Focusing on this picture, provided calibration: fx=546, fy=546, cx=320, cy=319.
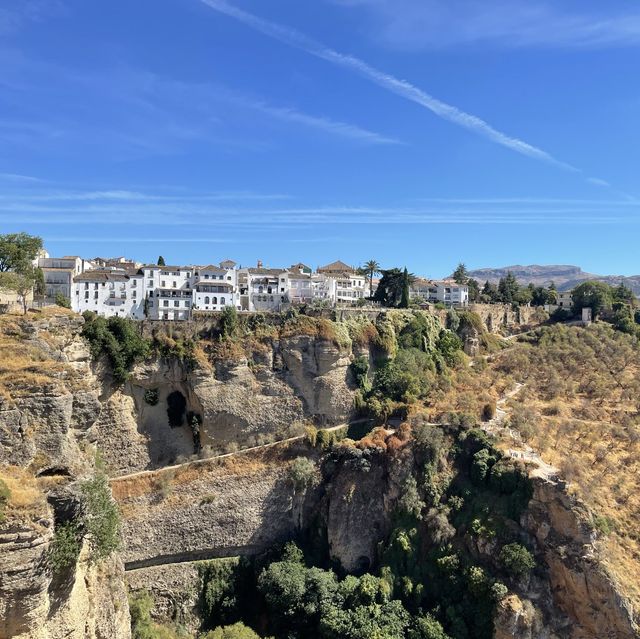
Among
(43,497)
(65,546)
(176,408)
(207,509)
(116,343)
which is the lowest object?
(207,509)

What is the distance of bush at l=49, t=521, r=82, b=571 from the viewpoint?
67.7ft

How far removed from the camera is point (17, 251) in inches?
1549

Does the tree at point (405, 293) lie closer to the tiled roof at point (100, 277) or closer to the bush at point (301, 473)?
the bush at point (301, 473)

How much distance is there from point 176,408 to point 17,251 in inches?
640

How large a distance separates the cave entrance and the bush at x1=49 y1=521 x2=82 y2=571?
20.3 metres

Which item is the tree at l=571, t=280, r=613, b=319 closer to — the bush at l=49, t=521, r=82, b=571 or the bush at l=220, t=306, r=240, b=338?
the bush at l=220, t=306, r=240, b=338

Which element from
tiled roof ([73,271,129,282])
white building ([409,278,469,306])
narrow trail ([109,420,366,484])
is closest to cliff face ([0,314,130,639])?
narrow trail ([109,420,366,484])

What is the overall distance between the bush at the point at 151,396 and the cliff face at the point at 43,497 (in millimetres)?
8533

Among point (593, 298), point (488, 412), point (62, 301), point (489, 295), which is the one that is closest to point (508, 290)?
point (489, 295)

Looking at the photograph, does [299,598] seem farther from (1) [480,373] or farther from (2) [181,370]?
(1) [480,373]

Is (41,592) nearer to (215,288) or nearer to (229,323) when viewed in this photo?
(229,323)

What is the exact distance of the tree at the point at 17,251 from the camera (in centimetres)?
3916

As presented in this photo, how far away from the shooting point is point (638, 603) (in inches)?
1131

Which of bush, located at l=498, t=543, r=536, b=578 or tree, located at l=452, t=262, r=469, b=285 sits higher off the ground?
tree, located at l=452, t=262, r=469, b=285
